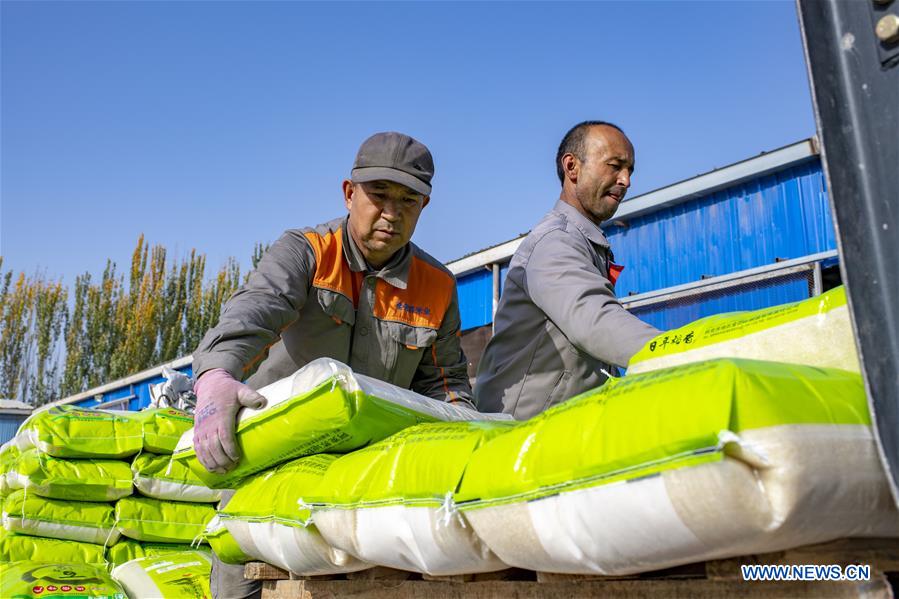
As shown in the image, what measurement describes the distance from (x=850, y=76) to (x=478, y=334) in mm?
7667

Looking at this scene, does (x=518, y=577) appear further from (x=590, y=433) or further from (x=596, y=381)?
(x=596, y=381)

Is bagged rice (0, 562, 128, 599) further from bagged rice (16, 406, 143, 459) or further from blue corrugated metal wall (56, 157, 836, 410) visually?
blue corrugated metal wall (56, 157, 836, 410)

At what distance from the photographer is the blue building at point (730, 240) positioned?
241 inches

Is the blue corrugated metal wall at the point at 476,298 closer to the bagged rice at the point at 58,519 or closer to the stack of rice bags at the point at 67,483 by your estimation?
the stack of rice bags at the point at 67,483

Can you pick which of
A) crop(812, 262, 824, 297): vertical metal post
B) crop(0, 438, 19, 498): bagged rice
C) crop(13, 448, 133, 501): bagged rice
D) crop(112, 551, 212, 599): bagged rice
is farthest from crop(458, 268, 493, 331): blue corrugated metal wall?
crop(112, 551, 212, 599): bagged rice

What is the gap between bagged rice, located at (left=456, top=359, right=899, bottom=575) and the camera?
1.03 m

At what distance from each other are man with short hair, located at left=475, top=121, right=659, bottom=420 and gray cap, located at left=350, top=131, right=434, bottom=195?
436 millimetres

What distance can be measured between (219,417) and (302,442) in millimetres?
244

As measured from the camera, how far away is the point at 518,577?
5.09 ft

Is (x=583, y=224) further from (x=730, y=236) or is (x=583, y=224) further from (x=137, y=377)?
(x=137, y=377)

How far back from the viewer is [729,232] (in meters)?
6.71

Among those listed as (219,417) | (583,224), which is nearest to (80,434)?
(219,417)

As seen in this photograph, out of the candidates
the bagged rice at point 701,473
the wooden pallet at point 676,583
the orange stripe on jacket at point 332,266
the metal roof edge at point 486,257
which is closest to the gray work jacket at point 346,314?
the orange stripe on jacket at point 332,266

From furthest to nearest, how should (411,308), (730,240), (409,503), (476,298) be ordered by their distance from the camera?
(476,298)
(730,240)
(411,308)
(409,503)
